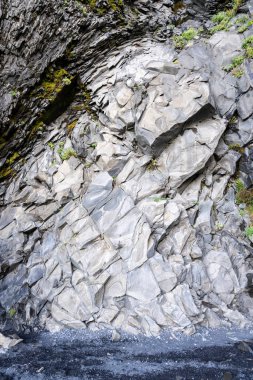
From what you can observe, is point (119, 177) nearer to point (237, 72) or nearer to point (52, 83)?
point (52, 83)

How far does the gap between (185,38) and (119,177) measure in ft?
25.9

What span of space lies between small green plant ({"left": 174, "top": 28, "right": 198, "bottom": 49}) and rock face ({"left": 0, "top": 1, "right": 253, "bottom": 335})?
42 centimetres

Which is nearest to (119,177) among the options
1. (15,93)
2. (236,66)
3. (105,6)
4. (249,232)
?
(249,232)

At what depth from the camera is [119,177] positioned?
998cm

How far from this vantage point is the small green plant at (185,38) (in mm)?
12570

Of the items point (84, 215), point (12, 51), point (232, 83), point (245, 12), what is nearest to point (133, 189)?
point (84, 215)

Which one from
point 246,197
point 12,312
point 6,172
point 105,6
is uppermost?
point 105,6

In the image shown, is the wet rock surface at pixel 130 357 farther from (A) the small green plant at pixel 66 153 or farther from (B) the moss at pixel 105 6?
(B) the moss at pixel 105 6

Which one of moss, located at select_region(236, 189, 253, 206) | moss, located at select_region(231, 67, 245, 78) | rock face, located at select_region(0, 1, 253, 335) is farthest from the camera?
moss, located at select_region(231, 67, 245, 78)

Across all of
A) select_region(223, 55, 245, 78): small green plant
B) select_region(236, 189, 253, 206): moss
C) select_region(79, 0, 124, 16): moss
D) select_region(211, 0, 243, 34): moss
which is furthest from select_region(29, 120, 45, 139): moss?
select_region(211, 0, 243, 34): moss

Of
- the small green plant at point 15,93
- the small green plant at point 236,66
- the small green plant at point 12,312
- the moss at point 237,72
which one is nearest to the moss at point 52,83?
the small green plant at point 15,93

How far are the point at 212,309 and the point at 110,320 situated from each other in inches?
119

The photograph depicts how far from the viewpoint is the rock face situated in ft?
26.8

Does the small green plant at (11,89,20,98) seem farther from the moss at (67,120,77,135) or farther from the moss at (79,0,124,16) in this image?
the moss at (79,0,124,16)
